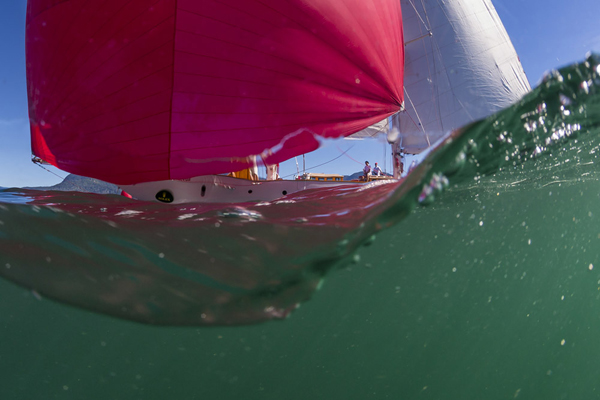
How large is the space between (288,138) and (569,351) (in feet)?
22.8

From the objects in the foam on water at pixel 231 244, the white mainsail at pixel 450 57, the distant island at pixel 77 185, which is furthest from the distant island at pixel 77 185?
the white mainsail at pixel 450 57

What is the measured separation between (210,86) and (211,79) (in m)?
0.06

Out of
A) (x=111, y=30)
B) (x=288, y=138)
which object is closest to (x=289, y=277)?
(x=288, y=138)

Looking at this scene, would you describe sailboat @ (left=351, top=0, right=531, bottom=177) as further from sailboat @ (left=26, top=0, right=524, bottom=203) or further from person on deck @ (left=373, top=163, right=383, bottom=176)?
sailboat @ (left=26, top=0, right=524, bottom=203)

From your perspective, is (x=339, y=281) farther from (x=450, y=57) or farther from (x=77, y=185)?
(x=450, y=57)

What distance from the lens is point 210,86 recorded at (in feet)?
8.18

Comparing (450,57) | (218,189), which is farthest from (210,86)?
(450,57)

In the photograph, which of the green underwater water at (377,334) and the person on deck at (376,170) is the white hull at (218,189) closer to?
the green underwater water at (377,334)

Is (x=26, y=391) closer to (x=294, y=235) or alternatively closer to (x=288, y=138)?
(x=288, y=138)

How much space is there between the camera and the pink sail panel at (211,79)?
247 centimetres

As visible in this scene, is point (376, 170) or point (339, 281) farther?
point (376, 170)

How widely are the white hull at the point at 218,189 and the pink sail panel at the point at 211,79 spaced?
0.74ft

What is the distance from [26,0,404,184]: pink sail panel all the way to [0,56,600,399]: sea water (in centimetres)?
53

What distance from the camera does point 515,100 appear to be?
1.16 metres
